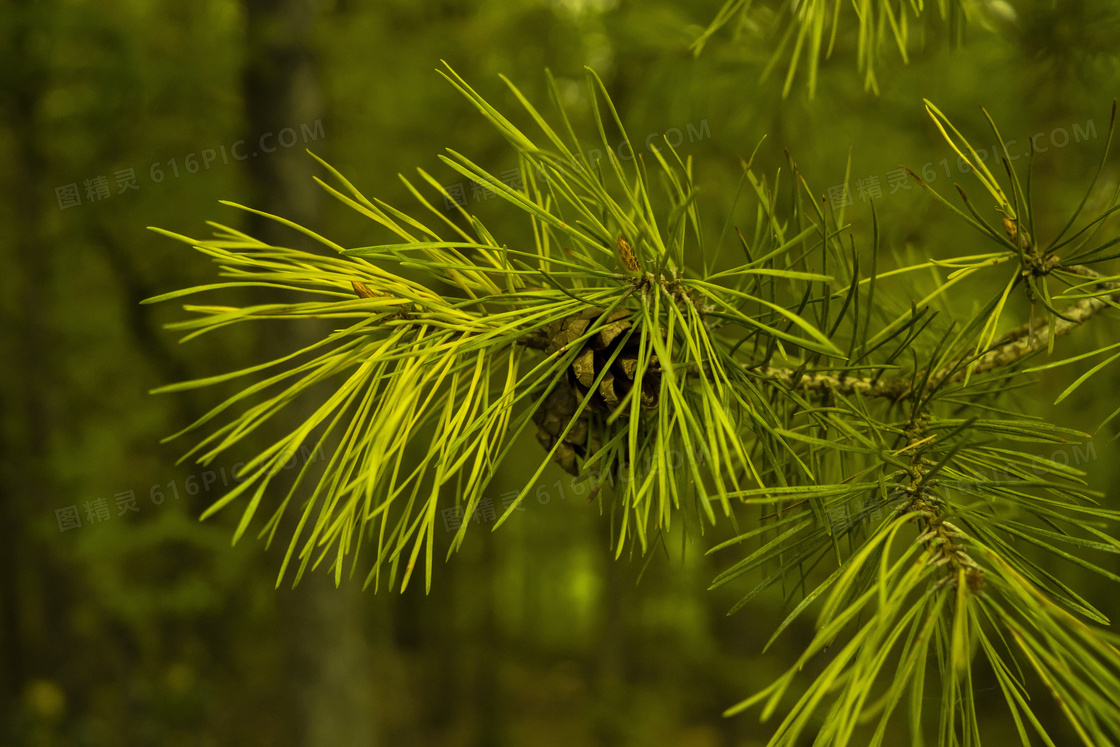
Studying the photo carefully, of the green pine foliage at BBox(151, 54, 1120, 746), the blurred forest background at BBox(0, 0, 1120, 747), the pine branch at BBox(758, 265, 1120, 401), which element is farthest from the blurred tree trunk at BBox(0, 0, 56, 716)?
the pine branch at BBox(758, 265, 1120, 401)

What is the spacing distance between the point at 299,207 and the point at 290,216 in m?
0.04

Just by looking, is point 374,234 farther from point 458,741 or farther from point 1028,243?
point 458,741

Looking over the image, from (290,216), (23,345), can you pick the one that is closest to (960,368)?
(290,216)

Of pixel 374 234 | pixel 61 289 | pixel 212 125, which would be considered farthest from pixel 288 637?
pixel 61 289

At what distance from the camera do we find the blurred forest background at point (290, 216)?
4.68ft

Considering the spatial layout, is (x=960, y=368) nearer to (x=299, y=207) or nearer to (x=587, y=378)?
(x=587, y=378)

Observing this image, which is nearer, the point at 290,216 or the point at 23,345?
the point at 290,216

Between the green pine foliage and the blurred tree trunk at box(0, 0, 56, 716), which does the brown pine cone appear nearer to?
the green pine foliage

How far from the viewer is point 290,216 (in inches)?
75.7

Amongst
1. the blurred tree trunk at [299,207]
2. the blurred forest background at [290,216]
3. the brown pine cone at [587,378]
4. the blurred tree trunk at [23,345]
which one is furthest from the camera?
the blurred tree trunk at [23,345]

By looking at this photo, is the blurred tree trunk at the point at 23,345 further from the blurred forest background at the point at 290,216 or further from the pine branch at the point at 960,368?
the pine branch at the point at 960,368

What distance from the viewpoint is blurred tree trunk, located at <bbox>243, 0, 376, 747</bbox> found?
192cm

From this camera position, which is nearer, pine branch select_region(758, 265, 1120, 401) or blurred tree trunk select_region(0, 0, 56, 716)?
pine branch select_region(758, 265, 1120, 401)

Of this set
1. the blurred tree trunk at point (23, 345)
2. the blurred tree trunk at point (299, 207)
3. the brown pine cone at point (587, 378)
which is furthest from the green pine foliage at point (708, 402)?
the blurred tree trunk at point (23, 345)
